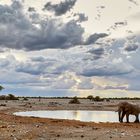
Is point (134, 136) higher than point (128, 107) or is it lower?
lower

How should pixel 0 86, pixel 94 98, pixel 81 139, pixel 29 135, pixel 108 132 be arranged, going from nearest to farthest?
pixel 81 139 → pixel 29 135 → pixel 108 132 → pixel 0 86 → pixel 94 98

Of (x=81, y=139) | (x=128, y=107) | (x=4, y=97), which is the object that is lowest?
(x=81, y=139)

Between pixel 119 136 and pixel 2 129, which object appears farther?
pixel 2 129

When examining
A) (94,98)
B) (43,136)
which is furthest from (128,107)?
(94,98)

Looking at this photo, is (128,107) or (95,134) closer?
(95,134)

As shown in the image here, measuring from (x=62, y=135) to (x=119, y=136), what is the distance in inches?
119

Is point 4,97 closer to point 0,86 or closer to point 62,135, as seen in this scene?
point 0,86

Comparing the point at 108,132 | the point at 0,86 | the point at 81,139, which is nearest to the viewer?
the point at 81,139

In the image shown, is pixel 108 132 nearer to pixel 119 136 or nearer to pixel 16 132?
pixel 119 136

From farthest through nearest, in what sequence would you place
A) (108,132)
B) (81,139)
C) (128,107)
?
(128,107) → (108,132) → (81,139)

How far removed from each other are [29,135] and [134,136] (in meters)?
5.54

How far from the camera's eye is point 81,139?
22.5m

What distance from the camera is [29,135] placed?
2402cm

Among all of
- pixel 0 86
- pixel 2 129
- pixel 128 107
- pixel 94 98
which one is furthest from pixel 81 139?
pixel 94 98
